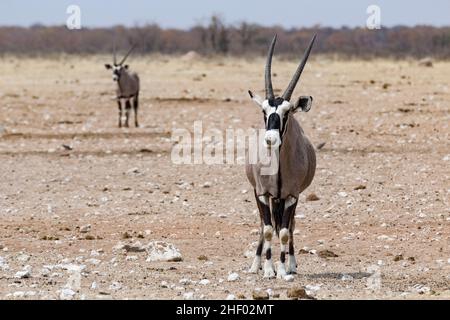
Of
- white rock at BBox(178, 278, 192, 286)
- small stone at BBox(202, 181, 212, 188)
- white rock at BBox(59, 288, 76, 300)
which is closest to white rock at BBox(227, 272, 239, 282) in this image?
white rock at BBox(178, 278, 192, 286)

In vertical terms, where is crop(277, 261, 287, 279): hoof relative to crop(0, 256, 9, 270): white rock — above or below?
above

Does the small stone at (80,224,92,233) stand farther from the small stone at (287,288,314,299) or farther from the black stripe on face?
the small stone at (287,288,314,299)

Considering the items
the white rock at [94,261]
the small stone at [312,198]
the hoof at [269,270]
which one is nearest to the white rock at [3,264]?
the white rock at [94,261]

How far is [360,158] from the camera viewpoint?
15992 millimetres

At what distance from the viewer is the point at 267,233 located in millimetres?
9039

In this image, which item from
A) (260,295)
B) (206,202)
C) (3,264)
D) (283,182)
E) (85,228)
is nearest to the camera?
(260,295)

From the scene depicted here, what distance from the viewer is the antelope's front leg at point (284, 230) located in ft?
29.1

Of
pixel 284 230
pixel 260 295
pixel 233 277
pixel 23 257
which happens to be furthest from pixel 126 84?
pixel 260 295

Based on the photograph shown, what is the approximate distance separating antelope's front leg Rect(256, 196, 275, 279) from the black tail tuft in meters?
0.07

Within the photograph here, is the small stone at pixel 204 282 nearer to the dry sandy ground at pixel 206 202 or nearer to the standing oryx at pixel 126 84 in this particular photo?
the dry sandy ground at pixel 206 202

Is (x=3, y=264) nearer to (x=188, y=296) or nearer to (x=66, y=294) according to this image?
(x=66, y=294)

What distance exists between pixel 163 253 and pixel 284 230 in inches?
46.9

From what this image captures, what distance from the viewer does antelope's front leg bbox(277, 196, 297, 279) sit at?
888 cm
